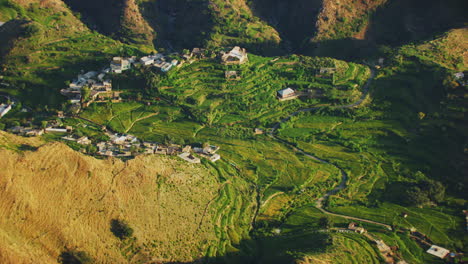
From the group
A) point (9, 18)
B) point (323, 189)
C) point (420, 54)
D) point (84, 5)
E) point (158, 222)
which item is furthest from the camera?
point (84, 5)

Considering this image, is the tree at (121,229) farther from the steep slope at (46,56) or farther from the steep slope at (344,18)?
the steep slope at (344,18)

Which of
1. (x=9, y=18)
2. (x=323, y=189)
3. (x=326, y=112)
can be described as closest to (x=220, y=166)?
(x=323, y=189)

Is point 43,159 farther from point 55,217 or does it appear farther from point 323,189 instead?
point 323,189

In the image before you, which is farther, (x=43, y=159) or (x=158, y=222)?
(x=158, y=222)

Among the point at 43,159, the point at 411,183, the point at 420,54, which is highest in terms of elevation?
the point at 420,54

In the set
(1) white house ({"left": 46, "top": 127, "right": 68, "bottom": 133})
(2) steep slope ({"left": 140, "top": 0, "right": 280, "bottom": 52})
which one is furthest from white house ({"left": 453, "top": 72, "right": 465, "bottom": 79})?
(1) white house ({"left": 46, "top": 127, "right": 68, "bottom": 133})

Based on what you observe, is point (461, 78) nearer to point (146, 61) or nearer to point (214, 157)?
point (214, 157)

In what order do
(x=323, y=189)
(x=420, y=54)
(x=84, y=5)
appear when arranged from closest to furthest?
(x=323, y=189) → (x=420, y=54) → (x=84, y=5)
